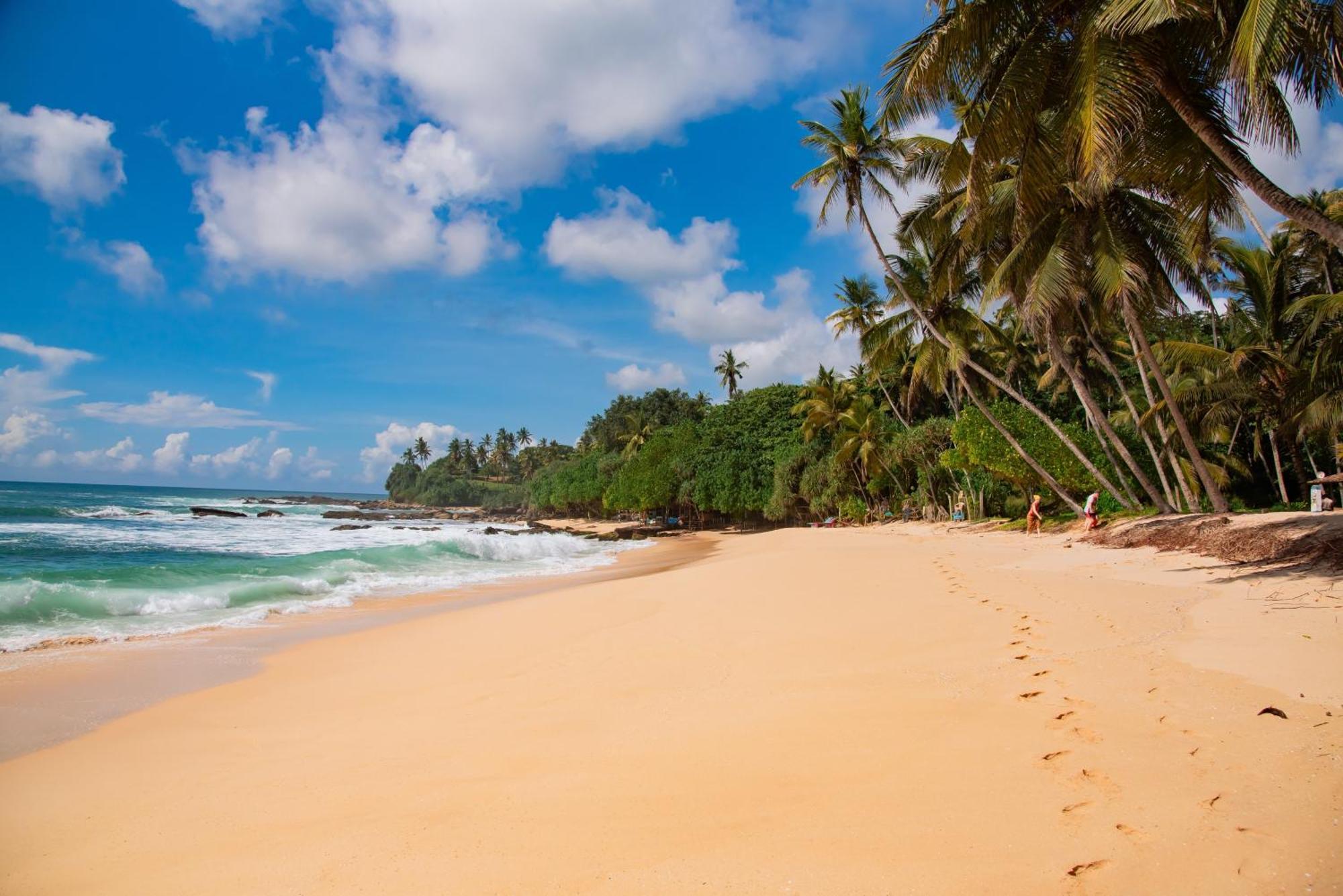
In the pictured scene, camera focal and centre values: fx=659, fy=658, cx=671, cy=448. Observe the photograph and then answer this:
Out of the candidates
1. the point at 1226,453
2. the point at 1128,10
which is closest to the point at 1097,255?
the point at 1128,10

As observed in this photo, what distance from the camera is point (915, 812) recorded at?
2609 mm

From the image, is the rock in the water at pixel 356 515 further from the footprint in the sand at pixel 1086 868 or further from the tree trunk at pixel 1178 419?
the footprint in the sand at pixel 1086 868

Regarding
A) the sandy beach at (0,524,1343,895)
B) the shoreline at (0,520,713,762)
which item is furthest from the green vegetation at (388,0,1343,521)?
the shoreline at (0,520,713,762)

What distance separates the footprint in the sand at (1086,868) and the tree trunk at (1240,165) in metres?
6.33

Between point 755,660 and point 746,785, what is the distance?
2332mm

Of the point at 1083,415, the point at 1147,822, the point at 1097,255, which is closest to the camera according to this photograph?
the point at 1147,822

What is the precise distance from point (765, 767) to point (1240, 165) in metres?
7.61

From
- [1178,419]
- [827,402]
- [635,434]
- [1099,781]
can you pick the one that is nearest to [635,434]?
[635,434]

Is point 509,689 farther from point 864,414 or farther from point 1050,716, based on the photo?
point 864,414

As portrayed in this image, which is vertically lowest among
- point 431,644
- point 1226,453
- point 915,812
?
point 431,644

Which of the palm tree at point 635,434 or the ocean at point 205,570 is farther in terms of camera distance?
the palm tree at point 635,434

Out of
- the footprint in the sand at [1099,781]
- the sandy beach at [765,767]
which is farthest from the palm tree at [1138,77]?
the footprint in the sand at [1099,781]

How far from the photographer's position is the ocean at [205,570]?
9977 mm

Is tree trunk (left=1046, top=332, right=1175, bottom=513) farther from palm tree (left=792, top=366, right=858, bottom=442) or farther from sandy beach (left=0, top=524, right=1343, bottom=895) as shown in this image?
palm tree (left=792, top=366, right=858, bottom=442)
